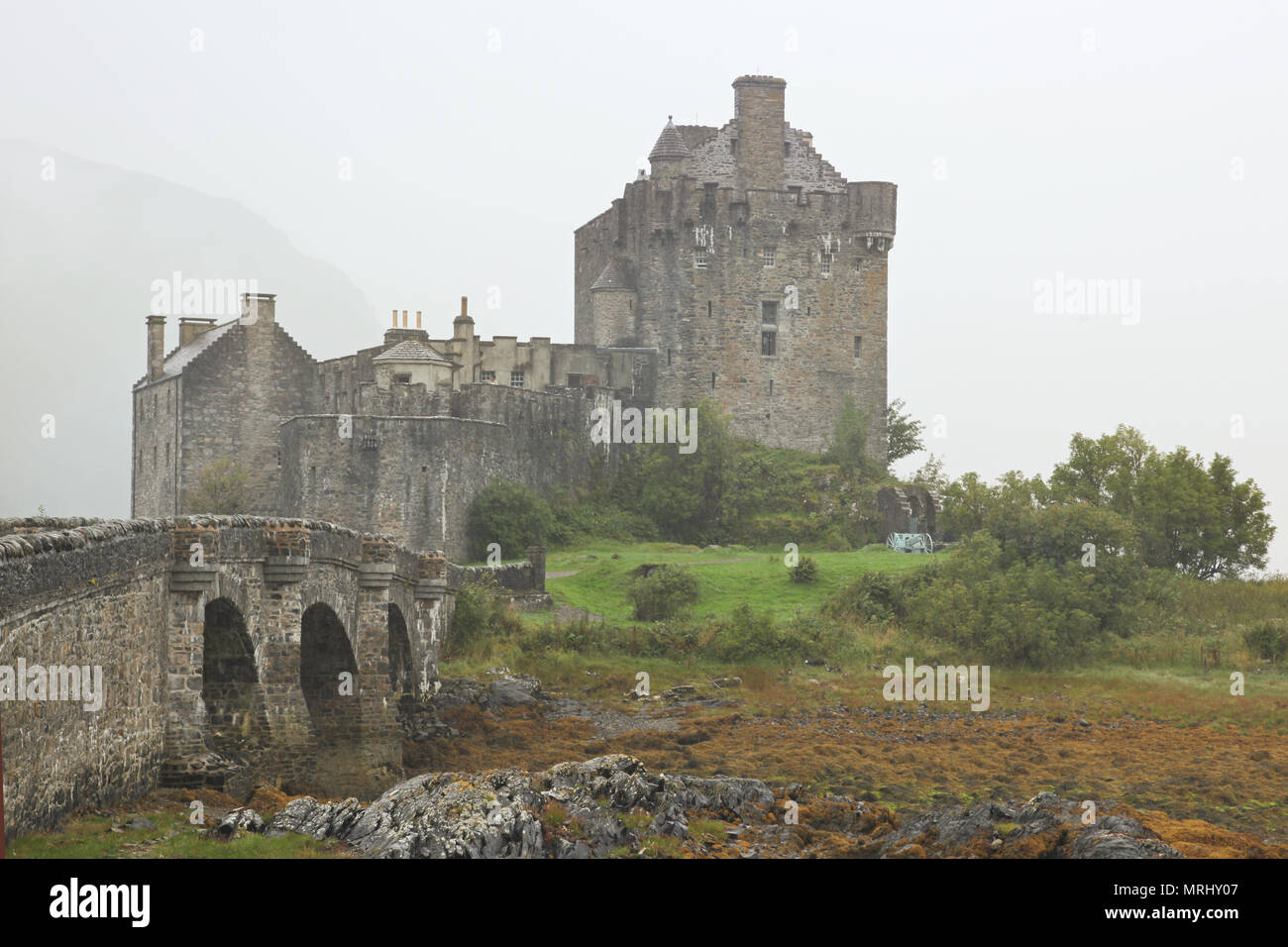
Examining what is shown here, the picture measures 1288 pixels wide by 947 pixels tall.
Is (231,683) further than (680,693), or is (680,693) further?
(680,693)

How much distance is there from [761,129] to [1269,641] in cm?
3755

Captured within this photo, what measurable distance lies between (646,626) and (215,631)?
2126 cm

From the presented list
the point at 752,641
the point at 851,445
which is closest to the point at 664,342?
the point at 851,445

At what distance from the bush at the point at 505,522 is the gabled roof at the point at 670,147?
72.6 feet

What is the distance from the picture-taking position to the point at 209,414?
65.1 m

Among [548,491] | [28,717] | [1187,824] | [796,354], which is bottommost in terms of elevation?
[1187,824]

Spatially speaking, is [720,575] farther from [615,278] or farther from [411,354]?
[615,278]

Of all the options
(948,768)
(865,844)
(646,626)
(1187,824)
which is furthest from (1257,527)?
(865,844)

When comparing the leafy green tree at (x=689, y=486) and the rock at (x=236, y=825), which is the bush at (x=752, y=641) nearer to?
the leafy green tree at (x=689, y=486)

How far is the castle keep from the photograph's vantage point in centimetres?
7219

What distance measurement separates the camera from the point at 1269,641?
44.3m

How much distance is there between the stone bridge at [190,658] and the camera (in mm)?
18078

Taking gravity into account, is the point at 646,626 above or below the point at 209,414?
below

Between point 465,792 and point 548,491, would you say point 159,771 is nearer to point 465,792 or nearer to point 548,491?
point 465,792
